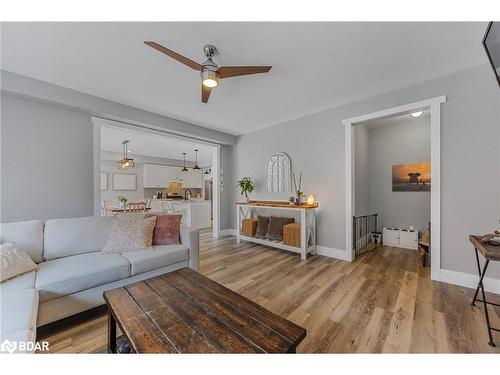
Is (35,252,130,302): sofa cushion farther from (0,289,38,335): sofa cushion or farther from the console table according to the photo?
the console table

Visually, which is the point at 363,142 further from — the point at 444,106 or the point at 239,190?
the point at 239,190

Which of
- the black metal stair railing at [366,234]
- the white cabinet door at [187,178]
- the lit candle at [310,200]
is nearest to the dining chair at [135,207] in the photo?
the white cabinet door at [187,178]

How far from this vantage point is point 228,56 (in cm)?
196

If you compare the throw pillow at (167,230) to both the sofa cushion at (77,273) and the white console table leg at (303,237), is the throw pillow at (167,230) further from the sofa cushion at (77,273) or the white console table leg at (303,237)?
the white console table leg at (303,237)

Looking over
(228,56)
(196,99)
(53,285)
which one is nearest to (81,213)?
(53,285)

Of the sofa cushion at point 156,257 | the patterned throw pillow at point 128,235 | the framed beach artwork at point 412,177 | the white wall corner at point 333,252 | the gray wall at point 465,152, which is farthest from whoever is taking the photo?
the framed beach artwork at point 412,177

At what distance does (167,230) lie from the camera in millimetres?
2561

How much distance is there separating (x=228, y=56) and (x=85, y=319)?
9.04ft

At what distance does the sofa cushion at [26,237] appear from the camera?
1.89 meters

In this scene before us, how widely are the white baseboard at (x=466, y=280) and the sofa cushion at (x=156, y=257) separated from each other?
3.12 meters

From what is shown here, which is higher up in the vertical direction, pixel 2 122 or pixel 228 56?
pixel 228 56

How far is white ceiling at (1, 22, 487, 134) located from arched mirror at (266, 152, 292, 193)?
1.30 meters

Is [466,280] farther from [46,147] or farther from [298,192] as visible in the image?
[46,147]
